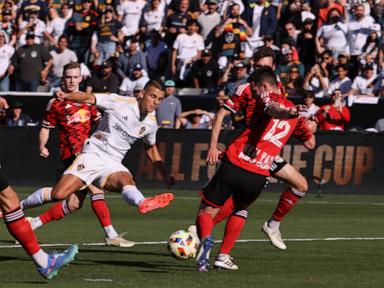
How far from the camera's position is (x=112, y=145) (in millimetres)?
13477

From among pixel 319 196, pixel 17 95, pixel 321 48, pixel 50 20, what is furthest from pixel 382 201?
pixel 50 20

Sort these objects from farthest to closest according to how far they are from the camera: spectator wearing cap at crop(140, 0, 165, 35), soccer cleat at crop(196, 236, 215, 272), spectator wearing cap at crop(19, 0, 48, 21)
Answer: spectator wearing cap at crop(19, 0, 48, 21) → spectator wearing cap at crop(140, 0, 165, 35) → soccer cleat at crop(196, 236, 215, 272)

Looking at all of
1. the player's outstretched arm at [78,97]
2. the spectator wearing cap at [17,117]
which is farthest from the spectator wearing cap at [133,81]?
the player's outstretched arm at [78,97]

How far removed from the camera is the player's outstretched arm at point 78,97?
39.0 ft

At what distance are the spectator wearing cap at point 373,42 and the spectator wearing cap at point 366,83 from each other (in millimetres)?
Result: 675

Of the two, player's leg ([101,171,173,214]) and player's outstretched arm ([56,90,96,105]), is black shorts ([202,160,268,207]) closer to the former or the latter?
player's leg ([101,171,173,214])

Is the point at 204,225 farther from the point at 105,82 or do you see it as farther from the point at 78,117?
the point at 105,82

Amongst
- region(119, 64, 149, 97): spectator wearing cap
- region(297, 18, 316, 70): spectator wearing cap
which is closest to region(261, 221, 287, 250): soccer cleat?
region(119, 64, 149, 97): spectator wearing cap

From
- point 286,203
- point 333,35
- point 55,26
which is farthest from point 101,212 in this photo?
point 55,26

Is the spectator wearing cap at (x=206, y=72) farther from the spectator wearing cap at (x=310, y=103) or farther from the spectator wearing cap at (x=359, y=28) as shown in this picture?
the spectator wearing cap at (x=310, y=103)

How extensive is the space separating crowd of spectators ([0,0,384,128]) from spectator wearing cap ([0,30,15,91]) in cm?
3

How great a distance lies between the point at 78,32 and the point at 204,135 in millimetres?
7852

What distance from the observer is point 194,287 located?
10648 millimetres

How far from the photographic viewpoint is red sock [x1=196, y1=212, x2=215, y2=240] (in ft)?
38.8
